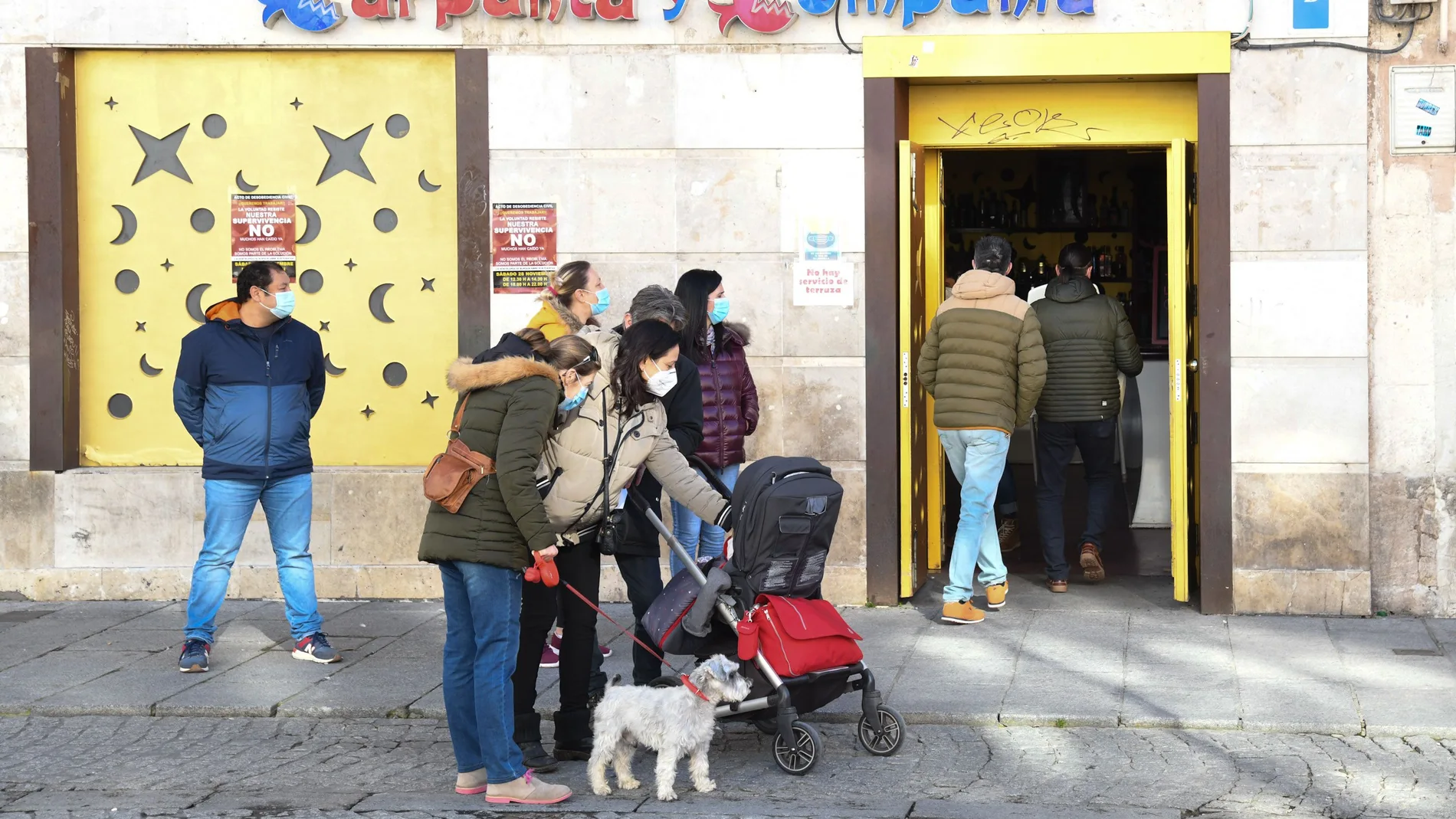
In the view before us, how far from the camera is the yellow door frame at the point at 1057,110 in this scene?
358 inches

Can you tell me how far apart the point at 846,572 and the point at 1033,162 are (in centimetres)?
707

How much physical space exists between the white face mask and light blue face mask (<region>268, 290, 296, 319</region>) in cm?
240

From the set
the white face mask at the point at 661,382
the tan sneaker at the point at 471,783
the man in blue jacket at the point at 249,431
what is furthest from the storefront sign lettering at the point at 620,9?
the tan sneaker at the point at 471,783

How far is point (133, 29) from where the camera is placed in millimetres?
9688

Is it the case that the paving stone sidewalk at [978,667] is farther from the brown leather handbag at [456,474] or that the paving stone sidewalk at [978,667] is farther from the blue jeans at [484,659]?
the brown leather handbag at [456,474]

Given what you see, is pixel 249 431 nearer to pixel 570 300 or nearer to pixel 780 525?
pixel 570 300

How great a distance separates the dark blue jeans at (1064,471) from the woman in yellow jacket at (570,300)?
3.80 metres

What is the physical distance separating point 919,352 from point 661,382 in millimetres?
3641

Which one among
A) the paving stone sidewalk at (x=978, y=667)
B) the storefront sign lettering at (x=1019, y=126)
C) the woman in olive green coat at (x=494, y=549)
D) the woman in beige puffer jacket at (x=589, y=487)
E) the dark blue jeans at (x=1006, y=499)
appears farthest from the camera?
the dark blue jeans at (x=1006, y=499)

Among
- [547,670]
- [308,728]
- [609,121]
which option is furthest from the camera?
[609,121]

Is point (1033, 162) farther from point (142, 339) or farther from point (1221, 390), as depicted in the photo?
point (142, 339)

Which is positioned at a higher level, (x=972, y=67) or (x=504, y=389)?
(x=972, y=67)

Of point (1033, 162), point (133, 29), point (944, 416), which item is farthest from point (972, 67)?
point (1033, 162)

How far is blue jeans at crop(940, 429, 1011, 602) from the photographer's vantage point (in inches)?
346
